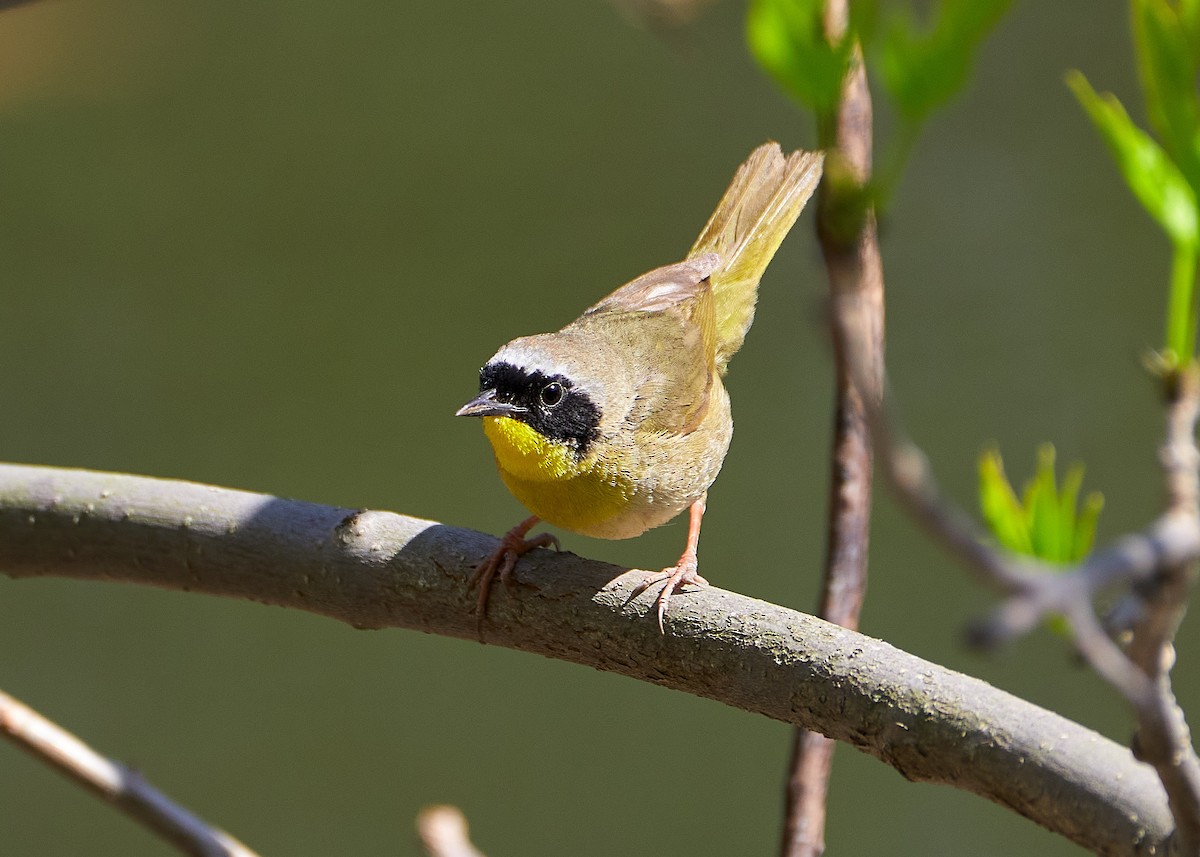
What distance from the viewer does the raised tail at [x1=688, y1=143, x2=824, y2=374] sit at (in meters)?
2.53

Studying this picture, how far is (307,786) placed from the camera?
5.00 meters

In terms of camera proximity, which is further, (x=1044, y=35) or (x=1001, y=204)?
(x=1001, y=204)

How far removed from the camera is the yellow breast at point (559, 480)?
6.82ft

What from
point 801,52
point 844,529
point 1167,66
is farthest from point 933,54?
point 844,529

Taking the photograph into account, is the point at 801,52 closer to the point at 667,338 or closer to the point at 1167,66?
the point at 1167,66

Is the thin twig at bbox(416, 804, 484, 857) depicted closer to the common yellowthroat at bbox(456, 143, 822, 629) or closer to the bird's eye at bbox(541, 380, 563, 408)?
the common yellowthroat at bbox(456, 143, 822, 629)

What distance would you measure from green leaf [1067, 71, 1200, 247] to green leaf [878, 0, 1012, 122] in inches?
9.5

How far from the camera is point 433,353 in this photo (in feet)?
17.3

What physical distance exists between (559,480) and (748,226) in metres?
0.84

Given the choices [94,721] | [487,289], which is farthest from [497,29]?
[94,721]

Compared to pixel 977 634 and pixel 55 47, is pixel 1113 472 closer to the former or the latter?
→ pixel 55 47

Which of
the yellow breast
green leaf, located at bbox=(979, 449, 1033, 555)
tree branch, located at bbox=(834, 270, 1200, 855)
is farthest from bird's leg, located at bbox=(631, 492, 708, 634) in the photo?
tree branch, located at bbox=(834, 270, 1200, 855)

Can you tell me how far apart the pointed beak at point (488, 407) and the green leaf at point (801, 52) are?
4.60 ft

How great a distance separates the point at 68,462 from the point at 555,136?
97.5 inches
